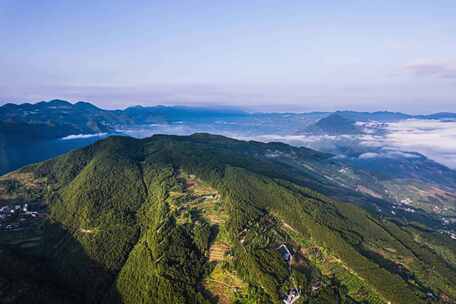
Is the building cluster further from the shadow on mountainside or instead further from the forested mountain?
the shadow on mountainside

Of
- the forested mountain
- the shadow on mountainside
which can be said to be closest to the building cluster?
the forested mountain

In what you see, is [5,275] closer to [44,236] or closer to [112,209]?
[44,236]

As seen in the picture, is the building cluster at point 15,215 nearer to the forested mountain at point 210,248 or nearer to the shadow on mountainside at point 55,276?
the forested mountain at point 210,248

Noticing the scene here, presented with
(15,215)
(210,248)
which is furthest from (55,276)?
(210,248)

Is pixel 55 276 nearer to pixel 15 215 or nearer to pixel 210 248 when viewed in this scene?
pixel 15 215

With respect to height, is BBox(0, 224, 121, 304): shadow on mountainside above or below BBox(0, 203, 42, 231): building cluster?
below

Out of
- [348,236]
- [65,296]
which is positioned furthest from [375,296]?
[65,296]

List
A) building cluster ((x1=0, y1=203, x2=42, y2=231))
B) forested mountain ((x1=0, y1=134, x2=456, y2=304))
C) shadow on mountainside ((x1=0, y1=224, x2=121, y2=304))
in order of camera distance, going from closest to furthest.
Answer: shadow on mountainside ((x1=0, y1=224, x2=121, y2=304)) → forested mountain ((x1=0, y1=134, x2=456, y2=304)) → building cluster ((x1=0, y1=203, x2=42, y2=231))

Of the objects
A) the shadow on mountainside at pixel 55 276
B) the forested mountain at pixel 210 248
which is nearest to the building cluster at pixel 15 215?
the forested mountain at pixel 210 248

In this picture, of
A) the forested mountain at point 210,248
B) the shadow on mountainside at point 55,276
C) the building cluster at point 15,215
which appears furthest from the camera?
the building cluster at point 15,215

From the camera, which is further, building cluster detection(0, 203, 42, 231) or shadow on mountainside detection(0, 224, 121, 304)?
building cluster detection(0, 203, 42, 231)
